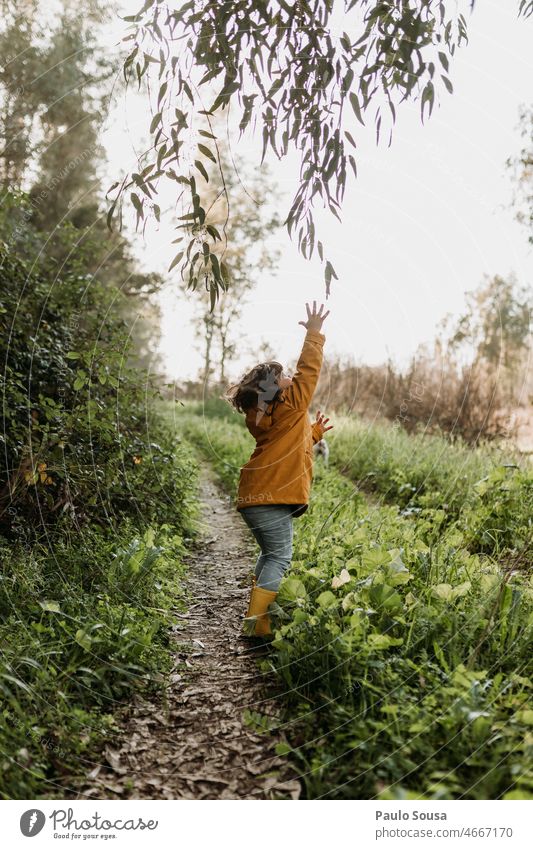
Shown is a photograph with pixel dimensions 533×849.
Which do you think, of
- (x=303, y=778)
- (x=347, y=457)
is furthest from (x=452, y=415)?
(x=303, y=778)

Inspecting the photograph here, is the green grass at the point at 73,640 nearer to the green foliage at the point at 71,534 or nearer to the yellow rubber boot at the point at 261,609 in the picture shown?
the green foliage at the point at 71,534

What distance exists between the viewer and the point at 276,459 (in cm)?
341

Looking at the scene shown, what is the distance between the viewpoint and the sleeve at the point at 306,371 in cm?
337

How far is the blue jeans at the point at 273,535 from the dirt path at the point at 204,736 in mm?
447

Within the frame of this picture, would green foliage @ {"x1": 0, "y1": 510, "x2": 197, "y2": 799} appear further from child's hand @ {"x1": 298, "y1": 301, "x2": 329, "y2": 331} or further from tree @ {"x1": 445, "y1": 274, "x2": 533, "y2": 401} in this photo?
tree @ {"x1": 445, "y1": 274, "x2": 533, "y2": 401}

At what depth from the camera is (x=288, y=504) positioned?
3428 mm

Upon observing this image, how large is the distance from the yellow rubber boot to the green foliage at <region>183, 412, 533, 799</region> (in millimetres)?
66

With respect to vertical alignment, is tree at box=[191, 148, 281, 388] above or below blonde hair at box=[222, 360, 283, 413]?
above

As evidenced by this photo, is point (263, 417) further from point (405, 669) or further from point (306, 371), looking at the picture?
point (405, 669)

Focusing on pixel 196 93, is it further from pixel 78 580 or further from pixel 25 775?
pixel 25 775

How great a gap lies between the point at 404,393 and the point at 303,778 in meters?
7.29

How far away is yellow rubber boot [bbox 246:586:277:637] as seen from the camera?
3387 millimetres

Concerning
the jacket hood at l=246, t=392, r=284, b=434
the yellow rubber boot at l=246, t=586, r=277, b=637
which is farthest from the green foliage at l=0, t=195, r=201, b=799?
the jacket hood at l=246, t=392, r=284, b=434
